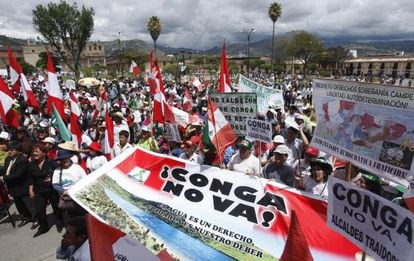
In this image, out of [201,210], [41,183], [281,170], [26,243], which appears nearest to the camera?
[201,210]

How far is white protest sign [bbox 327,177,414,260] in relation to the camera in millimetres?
2209

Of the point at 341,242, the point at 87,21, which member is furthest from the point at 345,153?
the point at 87,21

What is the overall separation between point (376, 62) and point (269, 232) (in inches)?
4928

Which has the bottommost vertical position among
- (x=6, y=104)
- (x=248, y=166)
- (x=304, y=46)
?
(x=248, y=166)

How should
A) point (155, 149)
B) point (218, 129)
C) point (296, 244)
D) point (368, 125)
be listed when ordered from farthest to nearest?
point (155, 149), point (218, 129), point (368, 125), point (296, 244)

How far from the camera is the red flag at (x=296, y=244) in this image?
80.6 inches

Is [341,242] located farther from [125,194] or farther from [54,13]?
[54,13]

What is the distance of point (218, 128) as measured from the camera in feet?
17.2

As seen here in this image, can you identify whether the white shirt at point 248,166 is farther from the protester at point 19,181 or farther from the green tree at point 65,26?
the green tree at point 65,26

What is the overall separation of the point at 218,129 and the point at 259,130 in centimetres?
66

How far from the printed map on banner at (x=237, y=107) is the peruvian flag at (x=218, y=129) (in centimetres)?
31

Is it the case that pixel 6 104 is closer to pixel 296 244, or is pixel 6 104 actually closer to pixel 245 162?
pixel 245 162

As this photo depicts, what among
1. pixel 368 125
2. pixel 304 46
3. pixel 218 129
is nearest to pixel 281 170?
pixel 218 129

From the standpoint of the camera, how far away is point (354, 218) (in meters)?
2.65
